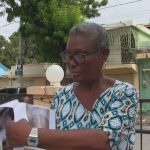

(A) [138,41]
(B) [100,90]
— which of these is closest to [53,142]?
(B) [100,90]

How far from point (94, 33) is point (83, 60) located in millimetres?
100

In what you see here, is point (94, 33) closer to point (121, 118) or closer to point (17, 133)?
point (121, 118)

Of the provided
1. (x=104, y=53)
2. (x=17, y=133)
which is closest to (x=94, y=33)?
(x=104, y=53)

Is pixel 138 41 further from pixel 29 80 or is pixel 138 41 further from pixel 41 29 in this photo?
pixel 29 80

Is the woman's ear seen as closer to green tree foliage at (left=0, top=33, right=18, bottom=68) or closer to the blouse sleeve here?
the blouse sleeve

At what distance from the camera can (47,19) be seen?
17.6 m

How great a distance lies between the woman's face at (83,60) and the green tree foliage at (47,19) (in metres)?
15.3

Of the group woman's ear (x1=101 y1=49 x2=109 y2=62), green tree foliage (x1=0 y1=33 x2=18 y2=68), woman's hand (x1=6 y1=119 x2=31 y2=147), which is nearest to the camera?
woman's hand (x1=6 y1=119 x2=31 y2=147)

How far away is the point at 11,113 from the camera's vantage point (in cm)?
147

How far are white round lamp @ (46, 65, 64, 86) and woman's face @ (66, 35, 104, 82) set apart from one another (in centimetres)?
437

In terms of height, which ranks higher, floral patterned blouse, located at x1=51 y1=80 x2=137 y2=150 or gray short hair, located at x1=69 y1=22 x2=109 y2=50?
gray short hair, located at x1=69 y1=22 x2=109 y2=50

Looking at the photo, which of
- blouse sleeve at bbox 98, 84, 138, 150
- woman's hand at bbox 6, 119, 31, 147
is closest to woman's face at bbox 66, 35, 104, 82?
blouse sleeve at bbox 98, 84, 138, 150

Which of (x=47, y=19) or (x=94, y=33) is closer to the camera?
(x=94, y=33)

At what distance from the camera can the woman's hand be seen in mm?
1375
